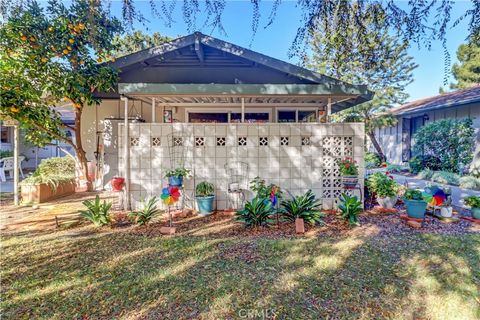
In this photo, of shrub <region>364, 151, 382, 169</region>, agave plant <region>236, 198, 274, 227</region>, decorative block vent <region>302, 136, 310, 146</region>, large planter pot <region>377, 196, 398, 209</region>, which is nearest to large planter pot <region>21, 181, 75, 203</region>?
agave plant <region>236, 198, 274, 227</region>

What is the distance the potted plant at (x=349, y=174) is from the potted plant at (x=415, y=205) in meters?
1.02

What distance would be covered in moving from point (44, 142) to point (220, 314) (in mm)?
7571

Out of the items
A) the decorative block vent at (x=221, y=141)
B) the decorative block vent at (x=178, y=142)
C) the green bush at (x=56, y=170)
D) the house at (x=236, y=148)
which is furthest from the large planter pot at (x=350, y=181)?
the green bush at (x=56, y=170)

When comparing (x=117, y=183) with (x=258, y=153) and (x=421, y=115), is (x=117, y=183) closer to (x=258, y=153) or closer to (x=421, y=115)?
(x=258, y=153)

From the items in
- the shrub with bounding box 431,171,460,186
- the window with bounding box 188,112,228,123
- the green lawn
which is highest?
the window with bounding box 188,112,228,123

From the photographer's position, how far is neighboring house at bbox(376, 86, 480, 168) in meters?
10.1

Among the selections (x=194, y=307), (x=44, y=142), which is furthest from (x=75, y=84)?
(x=194, y=307)

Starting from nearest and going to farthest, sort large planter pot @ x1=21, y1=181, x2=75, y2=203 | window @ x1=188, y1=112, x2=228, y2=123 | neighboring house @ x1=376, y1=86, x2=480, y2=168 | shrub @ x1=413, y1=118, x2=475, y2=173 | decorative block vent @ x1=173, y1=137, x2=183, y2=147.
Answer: decorative block vent @ x1=173, y1=137, x2=183, y2=147 < large planter pot @ x1=21, y1=181, x2=75, y2=203 < window @ x1=188, y1=112, x2=228, y2=123 < shrub @ x1=413, y1=118, x2=475, y2=173 < neighboring house @ x1=376, y1=86, x2=480, y2=168

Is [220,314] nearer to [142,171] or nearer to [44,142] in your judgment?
[142,171]

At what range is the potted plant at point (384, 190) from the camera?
5.65 metres

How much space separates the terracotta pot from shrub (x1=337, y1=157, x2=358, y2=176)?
169cm

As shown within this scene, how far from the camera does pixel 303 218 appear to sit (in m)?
4.71
